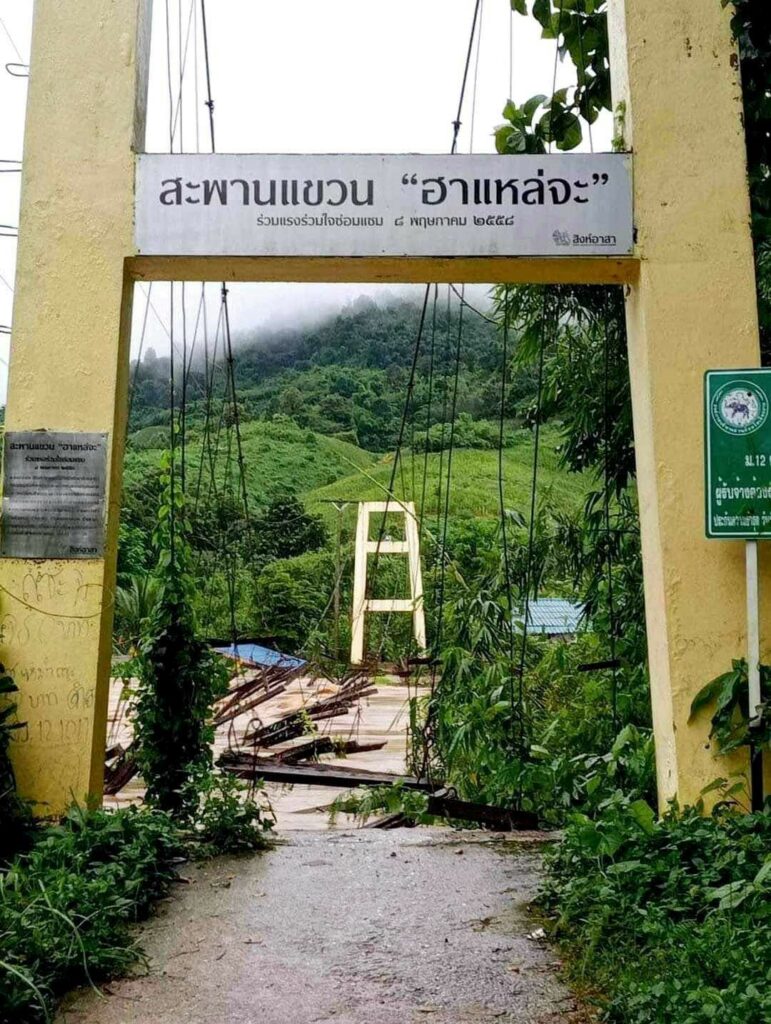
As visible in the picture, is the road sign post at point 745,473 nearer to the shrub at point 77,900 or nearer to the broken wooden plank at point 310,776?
the shrub at point 77,900

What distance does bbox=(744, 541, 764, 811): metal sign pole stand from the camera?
3955mm

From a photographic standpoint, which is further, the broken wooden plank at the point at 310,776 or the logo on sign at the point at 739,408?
the broken wooden plank at the point at 310,776

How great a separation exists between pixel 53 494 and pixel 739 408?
9.33 feet

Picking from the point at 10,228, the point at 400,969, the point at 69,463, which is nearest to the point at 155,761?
the point at 69,463

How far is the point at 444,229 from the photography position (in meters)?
4.39

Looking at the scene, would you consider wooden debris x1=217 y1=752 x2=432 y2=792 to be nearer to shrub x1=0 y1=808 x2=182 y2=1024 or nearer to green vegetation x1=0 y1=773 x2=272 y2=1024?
green vegetation x1=0 y1=773 x2=272 y2=1024

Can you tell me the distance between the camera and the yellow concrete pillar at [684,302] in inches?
166

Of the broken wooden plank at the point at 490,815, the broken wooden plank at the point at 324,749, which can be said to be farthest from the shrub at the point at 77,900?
the broken wooden plank at the point at 324,749

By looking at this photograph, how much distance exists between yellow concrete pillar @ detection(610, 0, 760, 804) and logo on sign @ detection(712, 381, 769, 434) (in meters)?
0.25

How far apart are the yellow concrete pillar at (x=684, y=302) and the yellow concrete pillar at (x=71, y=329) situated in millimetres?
2228

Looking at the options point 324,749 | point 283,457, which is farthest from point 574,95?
point 283,457

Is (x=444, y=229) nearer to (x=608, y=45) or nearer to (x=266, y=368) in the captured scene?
(x=608, y=45)

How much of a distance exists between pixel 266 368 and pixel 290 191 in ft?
132

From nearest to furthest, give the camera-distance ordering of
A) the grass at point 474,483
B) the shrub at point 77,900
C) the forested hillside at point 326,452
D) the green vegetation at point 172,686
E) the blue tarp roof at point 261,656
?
1. the shrub at point 77,900
2. the green vegetation at point 172,686
3. the blue tarp roof at point 261,656
4. the forested hillside at point 326,452
5. the grass at point 474,483
